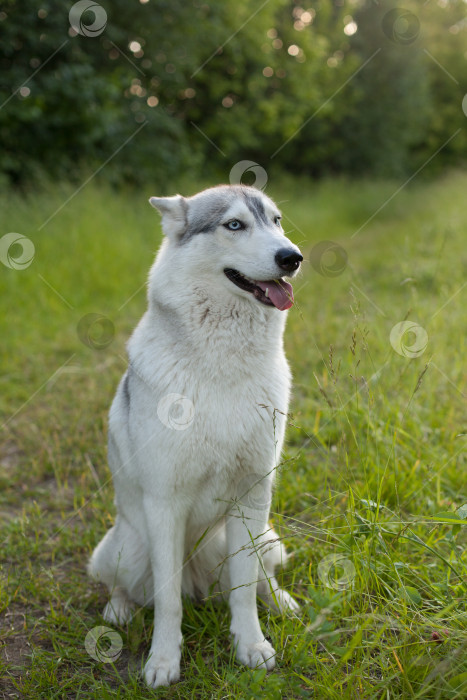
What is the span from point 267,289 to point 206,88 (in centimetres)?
1225

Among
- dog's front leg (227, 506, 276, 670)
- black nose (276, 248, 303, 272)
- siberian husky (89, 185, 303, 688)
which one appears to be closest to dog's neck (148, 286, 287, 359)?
siberian husky (89, 185, 303, 688)

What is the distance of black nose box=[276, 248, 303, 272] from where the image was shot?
2193 mm

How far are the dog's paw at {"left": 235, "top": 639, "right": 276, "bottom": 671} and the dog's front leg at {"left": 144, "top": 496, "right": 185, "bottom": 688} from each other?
23 centimetres

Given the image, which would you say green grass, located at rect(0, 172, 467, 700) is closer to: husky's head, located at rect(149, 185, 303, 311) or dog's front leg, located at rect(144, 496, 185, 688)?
dog's front leg, located at rect(144, 496, 185, 688)

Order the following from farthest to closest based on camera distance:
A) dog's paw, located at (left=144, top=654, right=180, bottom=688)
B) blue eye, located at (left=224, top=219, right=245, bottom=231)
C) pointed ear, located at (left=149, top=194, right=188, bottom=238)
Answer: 1. pointed ear, located at (left=149, top=194, right=188, bottom=238)
2. blue eye, located at (left=224, top=219, right=245, bottom=231)
3. dog's paw, located at (left=144, top=654, right=180, bottom=688)

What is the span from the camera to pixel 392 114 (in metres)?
19.4

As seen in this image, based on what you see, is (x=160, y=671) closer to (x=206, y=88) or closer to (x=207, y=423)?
(x=207, y=423)

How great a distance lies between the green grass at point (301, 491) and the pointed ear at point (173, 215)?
0.75 metres

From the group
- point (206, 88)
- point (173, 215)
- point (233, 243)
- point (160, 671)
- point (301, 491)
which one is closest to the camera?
point (160, 671)

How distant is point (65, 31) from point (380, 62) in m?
13.4

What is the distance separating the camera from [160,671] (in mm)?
2070

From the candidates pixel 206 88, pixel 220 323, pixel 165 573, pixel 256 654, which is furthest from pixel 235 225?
pixel 206 88

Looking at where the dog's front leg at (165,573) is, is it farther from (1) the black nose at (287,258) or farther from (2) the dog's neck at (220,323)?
(1) the black nose at (287,258)

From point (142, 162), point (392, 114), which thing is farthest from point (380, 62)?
point (142, 162)
